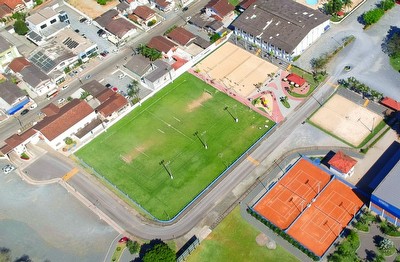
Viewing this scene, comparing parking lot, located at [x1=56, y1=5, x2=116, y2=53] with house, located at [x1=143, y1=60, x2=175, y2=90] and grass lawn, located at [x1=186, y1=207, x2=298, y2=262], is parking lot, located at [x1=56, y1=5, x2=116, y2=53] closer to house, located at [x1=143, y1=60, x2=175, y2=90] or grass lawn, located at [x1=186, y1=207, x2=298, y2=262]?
house, located at [x1=143, y1=60, x2=175, y2=90]

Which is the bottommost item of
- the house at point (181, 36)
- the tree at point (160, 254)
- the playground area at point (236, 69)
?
the tree at point (160, 254)

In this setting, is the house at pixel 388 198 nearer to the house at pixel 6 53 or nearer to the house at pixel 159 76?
the house at pixel 159 76

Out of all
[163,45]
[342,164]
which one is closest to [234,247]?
[342,164]

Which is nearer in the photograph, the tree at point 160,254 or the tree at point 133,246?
the tree at point 160,254

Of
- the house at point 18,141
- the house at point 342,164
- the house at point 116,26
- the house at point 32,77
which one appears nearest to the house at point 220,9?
the house at point 116,26

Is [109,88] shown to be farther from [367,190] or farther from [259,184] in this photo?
[367,190]

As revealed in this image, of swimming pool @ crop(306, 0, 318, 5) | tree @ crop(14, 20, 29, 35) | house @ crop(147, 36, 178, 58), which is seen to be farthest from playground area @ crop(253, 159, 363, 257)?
tree @ crop(14, 20, 29, 35)
